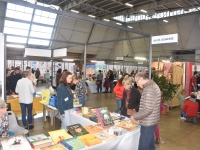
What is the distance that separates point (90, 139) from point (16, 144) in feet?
2.59

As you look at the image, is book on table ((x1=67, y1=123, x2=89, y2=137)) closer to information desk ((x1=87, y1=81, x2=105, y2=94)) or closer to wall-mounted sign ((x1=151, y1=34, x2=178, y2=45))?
wall-mounted sign ((x1=151, y1=34, x2=178, y2=45))

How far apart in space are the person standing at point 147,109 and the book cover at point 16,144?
1361mm

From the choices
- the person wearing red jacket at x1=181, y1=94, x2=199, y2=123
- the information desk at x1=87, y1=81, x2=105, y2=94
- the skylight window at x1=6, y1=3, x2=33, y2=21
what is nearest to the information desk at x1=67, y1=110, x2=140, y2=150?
the person wearing red jacket at x1=181, y1=94, x2=199, y2=123

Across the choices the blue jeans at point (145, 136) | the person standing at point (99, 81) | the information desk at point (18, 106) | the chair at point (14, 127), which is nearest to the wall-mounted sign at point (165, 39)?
the blue jeans at point (145, 136)

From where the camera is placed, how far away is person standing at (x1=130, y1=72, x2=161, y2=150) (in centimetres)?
234

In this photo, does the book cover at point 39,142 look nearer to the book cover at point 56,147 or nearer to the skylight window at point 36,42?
the book cover at point 56,147

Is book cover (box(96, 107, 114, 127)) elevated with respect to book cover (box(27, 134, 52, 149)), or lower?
elevated

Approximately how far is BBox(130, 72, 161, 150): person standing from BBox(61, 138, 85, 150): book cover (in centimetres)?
83

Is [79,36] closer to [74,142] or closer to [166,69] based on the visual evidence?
[166,69]

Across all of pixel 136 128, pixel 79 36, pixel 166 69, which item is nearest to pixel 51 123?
pixel 136 128

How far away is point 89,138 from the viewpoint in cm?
214

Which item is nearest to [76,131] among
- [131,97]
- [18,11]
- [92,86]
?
[131,97]

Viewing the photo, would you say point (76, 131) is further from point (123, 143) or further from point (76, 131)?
point (123, 143)

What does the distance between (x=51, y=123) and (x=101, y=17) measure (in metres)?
14.7
